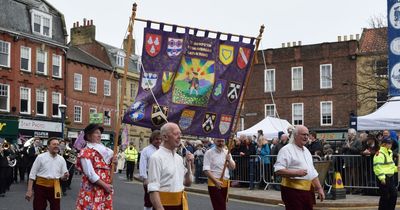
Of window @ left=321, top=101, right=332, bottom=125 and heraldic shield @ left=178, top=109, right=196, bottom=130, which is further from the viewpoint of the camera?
window @ left=321, top=101, right=332, bottom=125

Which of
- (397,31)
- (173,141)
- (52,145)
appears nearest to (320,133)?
(397,31)

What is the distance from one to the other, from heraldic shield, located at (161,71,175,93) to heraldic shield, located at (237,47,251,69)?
1.12 metres

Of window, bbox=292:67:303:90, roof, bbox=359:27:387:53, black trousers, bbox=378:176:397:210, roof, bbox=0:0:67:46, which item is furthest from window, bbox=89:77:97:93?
black trousers, bbox=378:176:397:210

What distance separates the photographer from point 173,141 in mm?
5711

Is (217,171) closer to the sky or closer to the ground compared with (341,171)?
closer to the sky

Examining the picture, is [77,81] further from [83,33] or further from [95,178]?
[95,178]

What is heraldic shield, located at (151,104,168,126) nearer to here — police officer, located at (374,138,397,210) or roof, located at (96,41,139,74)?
police officer, located at (374,138,397,210)

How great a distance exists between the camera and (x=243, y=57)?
8867 mm

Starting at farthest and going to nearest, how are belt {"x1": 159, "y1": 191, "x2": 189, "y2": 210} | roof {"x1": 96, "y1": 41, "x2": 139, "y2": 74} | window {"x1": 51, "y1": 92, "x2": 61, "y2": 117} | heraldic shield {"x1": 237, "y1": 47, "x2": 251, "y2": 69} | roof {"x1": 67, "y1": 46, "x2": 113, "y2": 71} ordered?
roof {"x1": 96, "y1": 41, "x2": 139, "y2": 74}
roof {"x1": 67, "y1": 46, "x2": 113, "y2": 71}
window {"x1": 51, "y1": 92, "x2": 61, "y2": 117}
heraldic shield {"x1": 237, "y1": 47, "x2": 251, "y2": 69}
belt {"x1": 159, "y1": 191, "x2": 189, "y2": 210}

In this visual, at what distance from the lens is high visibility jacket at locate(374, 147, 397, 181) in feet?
34.3

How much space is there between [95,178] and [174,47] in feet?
8.38

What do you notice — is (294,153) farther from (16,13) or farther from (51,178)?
(16,13)

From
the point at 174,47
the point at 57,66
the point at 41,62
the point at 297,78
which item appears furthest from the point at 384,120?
the point at 57,66

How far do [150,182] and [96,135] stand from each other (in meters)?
2.09
